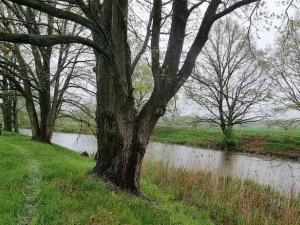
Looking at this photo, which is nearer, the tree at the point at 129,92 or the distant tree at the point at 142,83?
the tree at the point at 129,92

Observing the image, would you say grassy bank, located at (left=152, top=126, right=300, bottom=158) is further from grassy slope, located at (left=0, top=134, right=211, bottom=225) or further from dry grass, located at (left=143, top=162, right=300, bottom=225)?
grassy slope, located at (left=0, top=134, right=211, bottom=225)

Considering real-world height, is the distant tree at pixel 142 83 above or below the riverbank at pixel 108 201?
above

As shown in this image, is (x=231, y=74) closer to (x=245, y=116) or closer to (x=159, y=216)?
(x=245, y=116)

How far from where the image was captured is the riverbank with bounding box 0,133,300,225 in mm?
4961

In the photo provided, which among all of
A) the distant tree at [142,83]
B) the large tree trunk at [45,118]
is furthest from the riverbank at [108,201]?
the large tree trunk at [45,118]

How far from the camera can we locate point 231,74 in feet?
109

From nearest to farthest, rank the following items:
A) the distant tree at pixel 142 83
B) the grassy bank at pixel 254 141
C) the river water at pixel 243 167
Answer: the distant tree at pixel 142 83, the river water at pixel 243 167, the grassy bank at pixel 254 141

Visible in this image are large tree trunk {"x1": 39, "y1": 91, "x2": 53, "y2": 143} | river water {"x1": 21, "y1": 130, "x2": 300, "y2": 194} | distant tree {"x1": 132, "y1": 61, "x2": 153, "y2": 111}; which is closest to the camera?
distant tree {"x1": 132, "y1": 61, "x2": 153, "y2": 111}

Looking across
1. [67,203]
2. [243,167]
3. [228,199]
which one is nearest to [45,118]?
[243,167]

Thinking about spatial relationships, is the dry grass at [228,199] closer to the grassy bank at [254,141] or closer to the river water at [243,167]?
the river water at [243,167]

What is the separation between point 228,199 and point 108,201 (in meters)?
4.54

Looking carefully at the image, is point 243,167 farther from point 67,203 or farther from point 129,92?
point 67,203

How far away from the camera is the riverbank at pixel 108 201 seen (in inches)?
195

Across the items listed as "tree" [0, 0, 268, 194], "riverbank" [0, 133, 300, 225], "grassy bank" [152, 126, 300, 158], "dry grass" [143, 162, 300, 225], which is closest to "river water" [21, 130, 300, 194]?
"dry grass" [143, 162, 300, 225]
